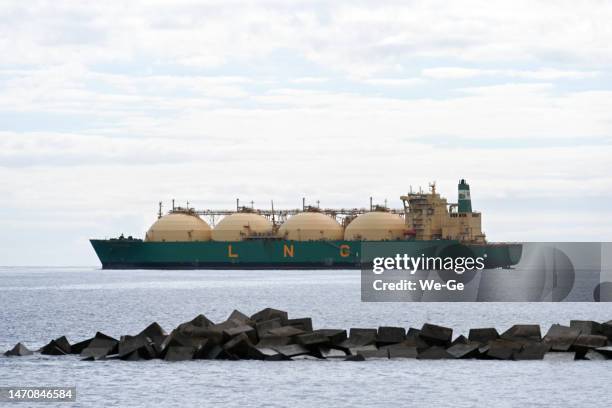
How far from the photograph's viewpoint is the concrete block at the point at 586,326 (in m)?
33.5

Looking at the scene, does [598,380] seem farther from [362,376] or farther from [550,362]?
[362,376]

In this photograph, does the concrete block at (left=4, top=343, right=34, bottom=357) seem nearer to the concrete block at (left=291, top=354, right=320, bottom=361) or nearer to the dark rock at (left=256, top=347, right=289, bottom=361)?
the dark rock at (left=256, top=347, right=289, bottom=361)

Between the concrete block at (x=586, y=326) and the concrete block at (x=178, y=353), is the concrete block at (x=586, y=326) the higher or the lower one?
the higher one

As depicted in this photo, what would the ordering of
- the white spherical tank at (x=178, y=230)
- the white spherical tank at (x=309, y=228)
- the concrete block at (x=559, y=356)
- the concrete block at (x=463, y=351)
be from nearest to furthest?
the concrete block at (x=559, y=356)
the concrete block at (x=463, y=351)
the white spherical tank at (x=309, y=228)
the white spherical tank at (x=178, y=230)

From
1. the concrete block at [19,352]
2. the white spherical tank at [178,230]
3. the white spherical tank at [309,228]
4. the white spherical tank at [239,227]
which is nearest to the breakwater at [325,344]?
the concrete block at [19,352]

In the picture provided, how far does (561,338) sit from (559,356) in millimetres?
931

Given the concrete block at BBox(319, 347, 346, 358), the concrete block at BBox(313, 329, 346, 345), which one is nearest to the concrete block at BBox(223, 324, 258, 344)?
the concrete block at BBox(313, 329, 346, 345)

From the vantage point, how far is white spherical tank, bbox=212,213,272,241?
397ft

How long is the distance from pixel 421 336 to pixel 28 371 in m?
10.6

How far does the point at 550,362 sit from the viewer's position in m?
31.2

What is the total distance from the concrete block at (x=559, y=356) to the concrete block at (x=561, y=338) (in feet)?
0.51

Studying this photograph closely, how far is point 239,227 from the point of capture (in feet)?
397

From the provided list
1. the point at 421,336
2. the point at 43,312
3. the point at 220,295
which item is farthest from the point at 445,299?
the point at 421,336

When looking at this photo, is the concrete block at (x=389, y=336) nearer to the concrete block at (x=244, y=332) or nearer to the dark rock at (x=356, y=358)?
the dark rock at (x=356, y=358)
